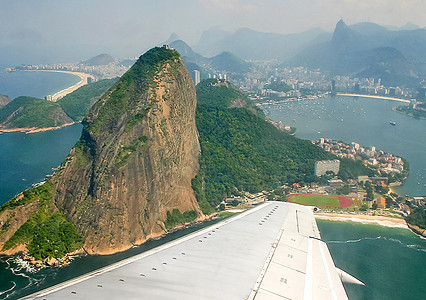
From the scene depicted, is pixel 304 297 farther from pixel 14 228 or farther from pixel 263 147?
pixel 263 147

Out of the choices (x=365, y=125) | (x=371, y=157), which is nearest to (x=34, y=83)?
(x=365, y=125)

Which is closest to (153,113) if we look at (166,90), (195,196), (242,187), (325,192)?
(166,90)

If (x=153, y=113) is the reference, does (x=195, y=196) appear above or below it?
below

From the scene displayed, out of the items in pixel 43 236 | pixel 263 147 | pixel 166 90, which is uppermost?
pixel 166 90

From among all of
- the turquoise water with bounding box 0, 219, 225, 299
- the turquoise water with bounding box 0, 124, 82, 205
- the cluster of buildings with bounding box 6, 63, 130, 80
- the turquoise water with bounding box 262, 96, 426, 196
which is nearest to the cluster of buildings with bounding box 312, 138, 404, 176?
the turquoise water with bounding box 262, 96, 426, 196

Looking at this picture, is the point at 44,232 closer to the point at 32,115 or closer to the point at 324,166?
the point at 324,166

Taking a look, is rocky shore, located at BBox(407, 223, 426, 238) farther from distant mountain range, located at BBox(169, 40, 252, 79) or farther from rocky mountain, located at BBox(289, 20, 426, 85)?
distant mountain range, located at BBox(169, 40, 252, 79)
